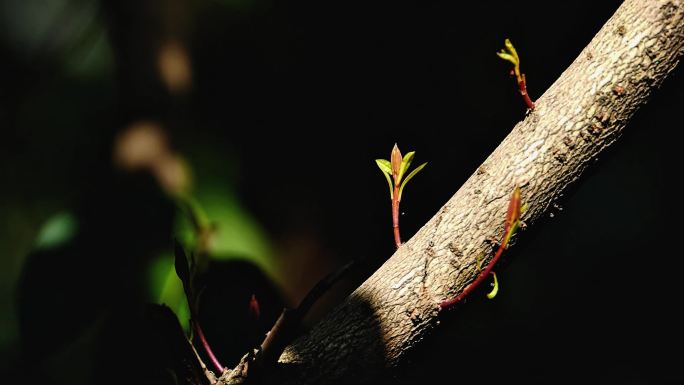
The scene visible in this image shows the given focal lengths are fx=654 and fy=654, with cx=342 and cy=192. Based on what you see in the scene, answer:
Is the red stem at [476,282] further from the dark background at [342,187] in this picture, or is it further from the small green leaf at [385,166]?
the dark background at [342,187]

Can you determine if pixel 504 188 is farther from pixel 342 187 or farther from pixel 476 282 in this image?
pixel 342 187

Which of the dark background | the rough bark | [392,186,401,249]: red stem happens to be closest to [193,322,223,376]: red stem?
the rough bark

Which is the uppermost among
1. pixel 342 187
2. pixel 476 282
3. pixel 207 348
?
pixel 342 187

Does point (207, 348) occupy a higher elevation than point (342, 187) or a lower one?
lower

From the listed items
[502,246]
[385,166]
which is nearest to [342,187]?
[385,166]

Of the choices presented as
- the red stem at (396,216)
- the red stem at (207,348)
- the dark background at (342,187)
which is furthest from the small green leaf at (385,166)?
the dark background at (342,187)

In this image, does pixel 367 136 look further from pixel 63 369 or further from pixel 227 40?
pixel 63 369

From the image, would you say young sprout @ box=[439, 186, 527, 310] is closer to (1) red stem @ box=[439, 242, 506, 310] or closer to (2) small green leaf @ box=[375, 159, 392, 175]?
(1) red stem @ box=[439, 242, 506, 310]
